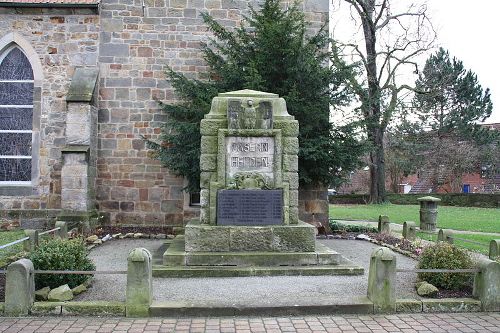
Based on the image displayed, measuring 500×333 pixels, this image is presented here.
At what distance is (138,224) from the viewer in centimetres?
1420

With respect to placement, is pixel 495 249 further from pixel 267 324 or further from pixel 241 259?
pixel 267 324

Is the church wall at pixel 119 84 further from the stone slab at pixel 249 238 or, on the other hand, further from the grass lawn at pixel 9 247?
the stone slab at pixel 249 238

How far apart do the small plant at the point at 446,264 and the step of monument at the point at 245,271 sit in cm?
108

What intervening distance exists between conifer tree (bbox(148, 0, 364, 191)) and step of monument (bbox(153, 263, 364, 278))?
5.02 m

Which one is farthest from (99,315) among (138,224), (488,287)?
(138,224)

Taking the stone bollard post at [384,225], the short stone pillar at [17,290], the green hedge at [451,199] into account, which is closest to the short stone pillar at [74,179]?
the short stone pillar at [17,290]

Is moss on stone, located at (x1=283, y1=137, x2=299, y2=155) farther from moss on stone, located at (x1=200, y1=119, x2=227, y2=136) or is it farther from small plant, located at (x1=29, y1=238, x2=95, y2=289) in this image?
small plant, located at (x1=29, y1=238, x2=95, y2=289)

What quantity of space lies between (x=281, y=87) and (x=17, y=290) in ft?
29.0

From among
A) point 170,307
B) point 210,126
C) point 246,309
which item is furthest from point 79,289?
point 210,126

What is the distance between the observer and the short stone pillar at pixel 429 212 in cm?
1549

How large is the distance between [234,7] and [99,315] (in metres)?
11.3

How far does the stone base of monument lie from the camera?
7496mm

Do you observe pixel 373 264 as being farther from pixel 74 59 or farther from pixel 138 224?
pixel 74 59

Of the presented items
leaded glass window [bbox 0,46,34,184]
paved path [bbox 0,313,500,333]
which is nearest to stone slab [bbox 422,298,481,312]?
paved path [bbox 0,313,500,333]
